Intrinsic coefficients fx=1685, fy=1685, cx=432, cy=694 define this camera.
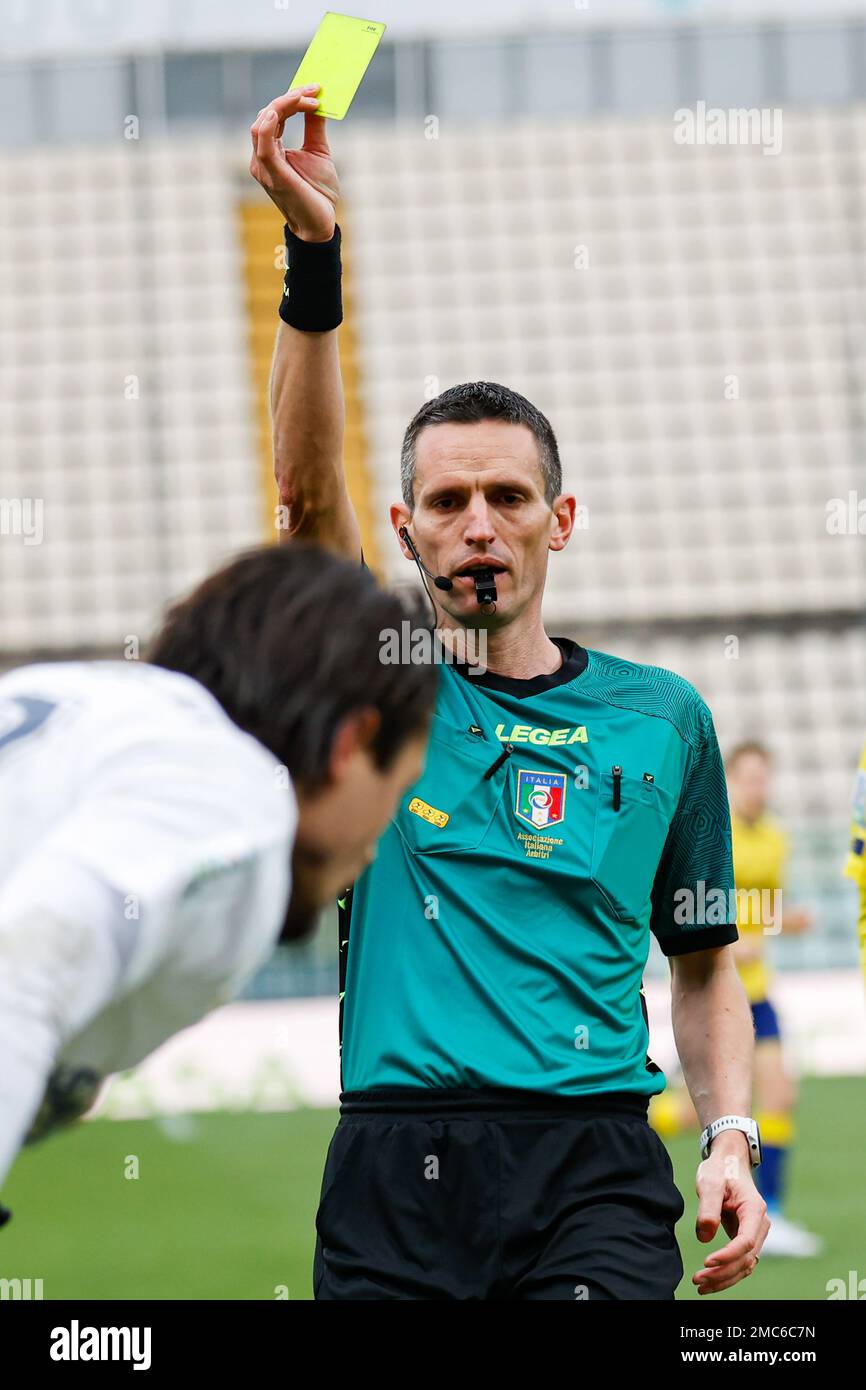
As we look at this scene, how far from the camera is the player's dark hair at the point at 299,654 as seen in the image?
143 centimetres

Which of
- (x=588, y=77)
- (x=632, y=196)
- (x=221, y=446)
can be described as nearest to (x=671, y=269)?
(x=632, y=196)

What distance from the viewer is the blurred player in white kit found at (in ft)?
3.92

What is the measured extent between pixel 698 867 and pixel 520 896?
406 millimetres

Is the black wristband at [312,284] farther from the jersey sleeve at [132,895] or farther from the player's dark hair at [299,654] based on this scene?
the jersey sleeve at [132,895]

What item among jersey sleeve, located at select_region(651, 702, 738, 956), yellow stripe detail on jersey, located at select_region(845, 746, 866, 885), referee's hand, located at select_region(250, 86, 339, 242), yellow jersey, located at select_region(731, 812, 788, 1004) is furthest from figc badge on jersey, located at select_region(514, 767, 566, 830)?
yellow jersey, located at select_region(731, 812, 788, 1004)

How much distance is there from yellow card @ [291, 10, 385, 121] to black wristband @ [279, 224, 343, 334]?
0.69 feet

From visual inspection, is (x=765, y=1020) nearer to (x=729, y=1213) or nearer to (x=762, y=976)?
(x=762, y=976)

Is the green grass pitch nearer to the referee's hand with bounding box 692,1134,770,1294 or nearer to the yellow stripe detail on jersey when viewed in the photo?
the yellow stripe detail on jersey

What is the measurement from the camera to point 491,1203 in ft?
7.80

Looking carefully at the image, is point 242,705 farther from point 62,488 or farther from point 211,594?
point 62,488

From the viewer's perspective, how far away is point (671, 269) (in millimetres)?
17641

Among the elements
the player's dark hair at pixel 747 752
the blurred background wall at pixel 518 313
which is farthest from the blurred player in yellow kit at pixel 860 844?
the blurred background wall at pixel 518 313

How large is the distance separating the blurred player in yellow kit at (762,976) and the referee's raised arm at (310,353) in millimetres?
3515

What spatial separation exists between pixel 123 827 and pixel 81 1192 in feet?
22.9
